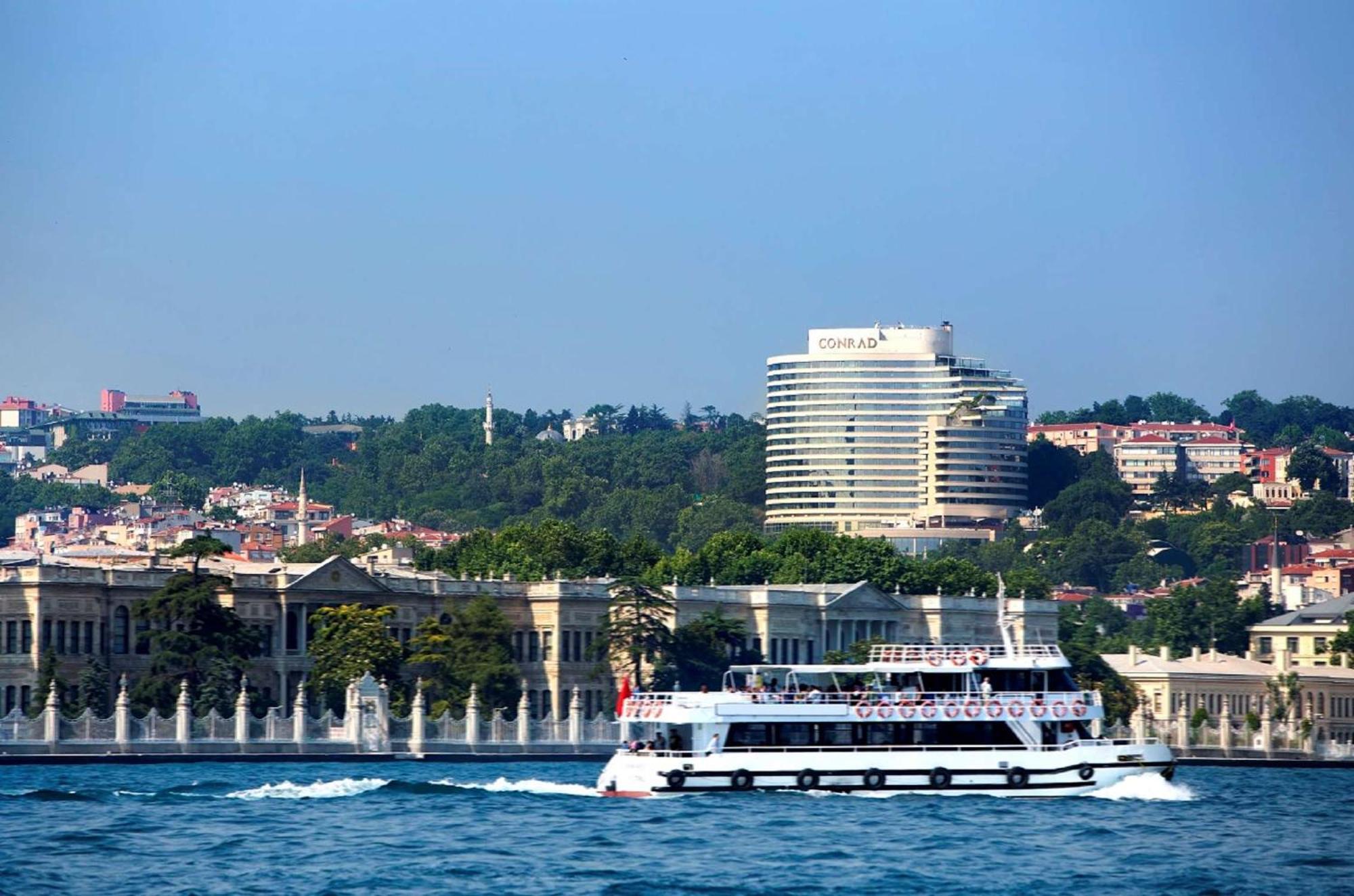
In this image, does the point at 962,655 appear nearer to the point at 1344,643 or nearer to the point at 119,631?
the point at 119,631

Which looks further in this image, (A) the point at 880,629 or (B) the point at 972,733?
(A) the point at 880,629

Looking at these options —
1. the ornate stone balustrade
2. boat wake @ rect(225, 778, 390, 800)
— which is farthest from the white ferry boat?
the ornate stone balustrade

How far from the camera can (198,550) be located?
12738cm

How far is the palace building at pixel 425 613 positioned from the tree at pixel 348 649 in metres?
1.98

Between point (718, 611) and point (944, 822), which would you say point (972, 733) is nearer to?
point (944, 822)

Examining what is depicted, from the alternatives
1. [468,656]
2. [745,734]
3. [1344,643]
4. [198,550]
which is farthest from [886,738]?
[1344,643]

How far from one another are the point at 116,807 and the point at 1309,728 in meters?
67.0

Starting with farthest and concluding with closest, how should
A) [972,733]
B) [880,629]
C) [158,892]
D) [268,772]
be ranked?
1. [880,629]
2. [268,772]
3. [972,733]
4. [158,892]

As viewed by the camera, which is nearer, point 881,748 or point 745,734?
point 745,734

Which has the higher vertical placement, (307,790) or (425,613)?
(425,613)

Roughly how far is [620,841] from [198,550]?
168ft

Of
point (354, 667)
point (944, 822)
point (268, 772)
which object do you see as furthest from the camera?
point (354, 667)

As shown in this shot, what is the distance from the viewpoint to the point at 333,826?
81.4 m

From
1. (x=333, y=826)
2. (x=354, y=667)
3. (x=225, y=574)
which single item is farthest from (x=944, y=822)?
(x=225, y=574)
